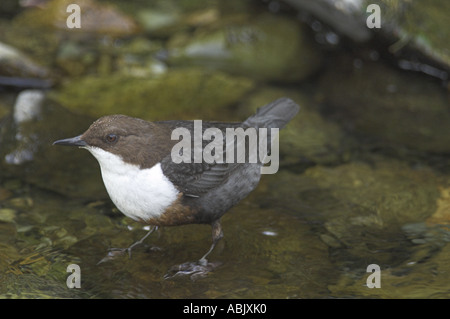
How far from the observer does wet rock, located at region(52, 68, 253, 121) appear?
20.2ft

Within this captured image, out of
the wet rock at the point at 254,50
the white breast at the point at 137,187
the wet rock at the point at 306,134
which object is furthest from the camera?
the wet rock at the point at 254,50

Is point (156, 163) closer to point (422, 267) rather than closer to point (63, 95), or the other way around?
point (422, 267)

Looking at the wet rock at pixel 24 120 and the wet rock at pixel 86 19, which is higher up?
the wet rock at pixel 86 19

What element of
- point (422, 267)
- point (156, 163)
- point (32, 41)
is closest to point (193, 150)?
point (156, 163)

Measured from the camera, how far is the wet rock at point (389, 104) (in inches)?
233

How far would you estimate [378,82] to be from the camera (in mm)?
6949

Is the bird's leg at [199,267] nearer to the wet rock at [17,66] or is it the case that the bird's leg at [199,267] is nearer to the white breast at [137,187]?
the white breast at [137,187]

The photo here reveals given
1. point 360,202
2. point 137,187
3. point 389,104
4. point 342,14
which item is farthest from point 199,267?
point 342,14

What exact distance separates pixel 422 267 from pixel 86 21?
544 cm

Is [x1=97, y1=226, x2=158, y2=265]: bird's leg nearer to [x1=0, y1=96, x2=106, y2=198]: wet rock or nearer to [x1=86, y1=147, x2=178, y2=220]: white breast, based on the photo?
[x1=86, y1=147, x2=178, y2=220]: white breast

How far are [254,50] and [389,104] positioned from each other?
5.57 feet

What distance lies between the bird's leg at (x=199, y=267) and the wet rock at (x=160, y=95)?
207 cm

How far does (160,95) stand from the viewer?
6.41 m

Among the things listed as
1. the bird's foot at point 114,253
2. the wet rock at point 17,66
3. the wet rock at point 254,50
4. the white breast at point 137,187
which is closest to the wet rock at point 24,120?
the wet rock at point 17,66
